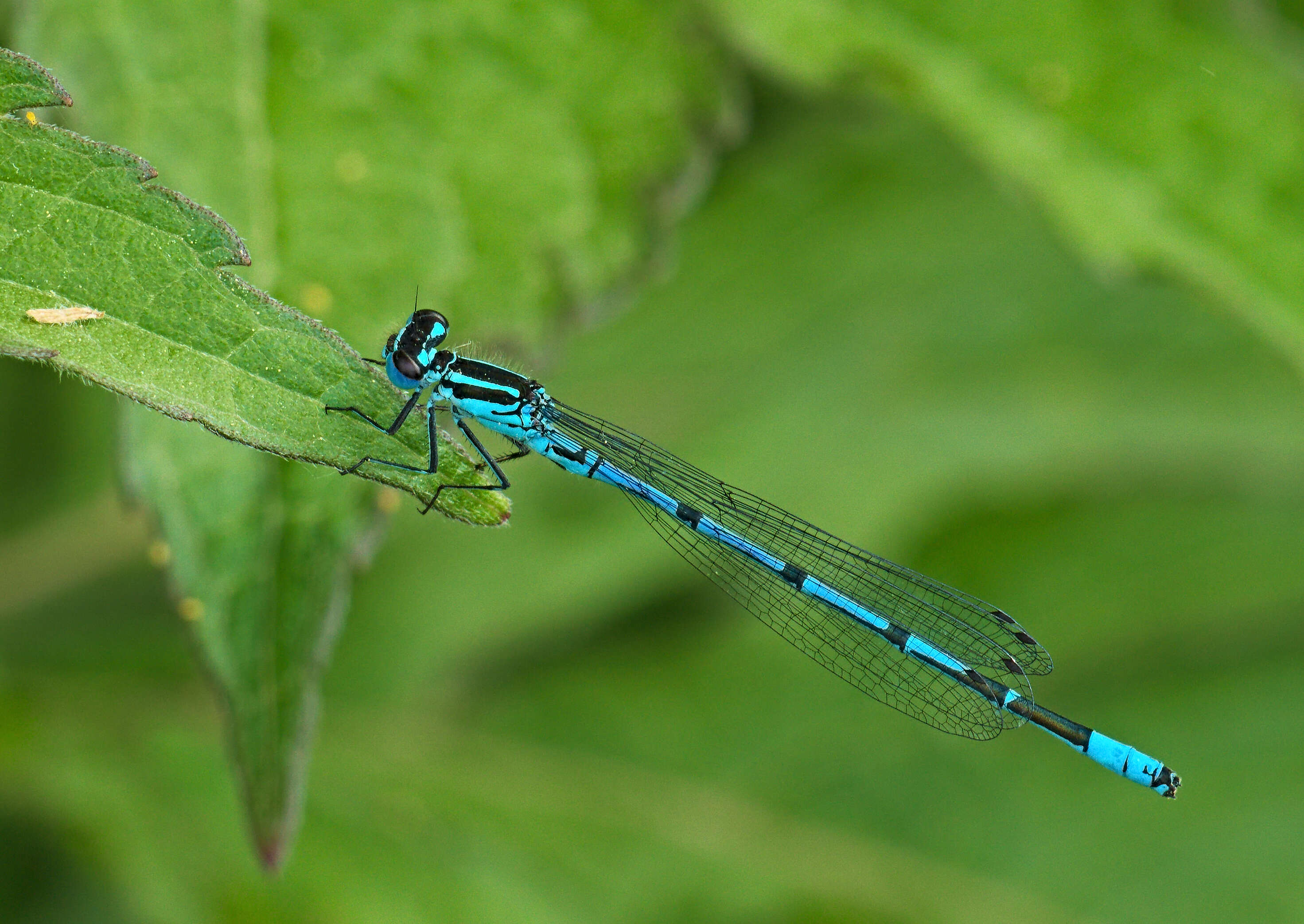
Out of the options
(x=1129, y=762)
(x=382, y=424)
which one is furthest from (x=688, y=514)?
(x=382, y=424)

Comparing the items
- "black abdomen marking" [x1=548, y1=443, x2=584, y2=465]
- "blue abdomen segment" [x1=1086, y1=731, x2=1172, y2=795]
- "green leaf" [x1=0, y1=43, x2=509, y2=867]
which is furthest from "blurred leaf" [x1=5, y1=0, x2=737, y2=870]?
"blue abdomen segment" [x1=1086, y1=731, x2=1172, y2=795]

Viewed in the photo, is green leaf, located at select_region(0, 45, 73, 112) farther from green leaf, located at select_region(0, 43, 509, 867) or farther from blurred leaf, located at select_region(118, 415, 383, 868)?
blurred leaf, located at select_region(118, 415, 383, 868)

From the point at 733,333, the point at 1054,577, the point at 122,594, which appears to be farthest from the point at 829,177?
the point at 122,594

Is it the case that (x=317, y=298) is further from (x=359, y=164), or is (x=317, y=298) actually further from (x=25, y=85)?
(x=25, y=85)

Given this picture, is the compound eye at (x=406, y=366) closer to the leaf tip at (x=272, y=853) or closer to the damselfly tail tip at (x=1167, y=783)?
the leaf tip at (x=272, y=853)

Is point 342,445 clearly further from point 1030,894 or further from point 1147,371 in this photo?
point 1147,371

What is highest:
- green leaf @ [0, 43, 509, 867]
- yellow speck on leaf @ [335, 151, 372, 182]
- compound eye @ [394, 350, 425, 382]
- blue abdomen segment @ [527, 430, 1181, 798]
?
blue abdomen segment @ [527, 430, 1181, 798]
